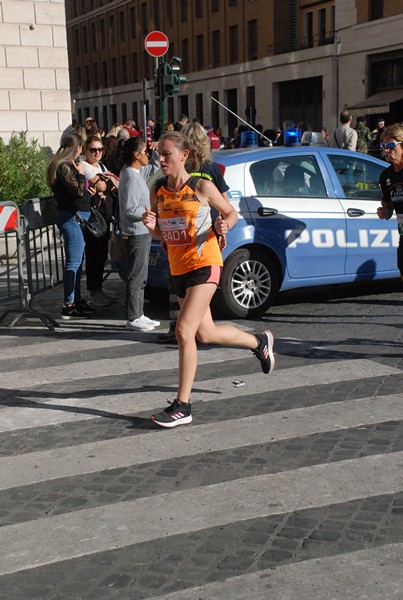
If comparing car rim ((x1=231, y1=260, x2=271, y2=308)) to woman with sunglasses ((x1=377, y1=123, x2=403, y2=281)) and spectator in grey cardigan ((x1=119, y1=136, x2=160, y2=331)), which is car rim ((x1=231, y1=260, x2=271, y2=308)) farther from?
woman with sunglasses ((x1=377, y1=123, x2=403, y2=281))

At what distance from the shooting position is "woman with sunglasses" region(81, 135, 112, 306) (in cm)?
909

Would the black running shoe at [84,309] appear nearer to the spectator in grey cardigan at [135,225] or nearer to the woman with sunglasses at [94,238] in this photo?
the woman with sunglasses at [94,238]

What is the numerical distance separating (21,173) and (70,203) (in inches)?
250

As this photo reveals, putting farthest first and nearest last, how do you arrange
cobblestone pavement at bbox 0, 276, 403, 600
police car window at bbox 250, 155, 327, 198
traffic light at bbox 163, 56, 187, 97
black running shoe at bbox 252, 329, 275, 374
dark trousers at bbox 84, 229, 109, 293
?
traffic light at bbox 163, 56, 187, 97 < dark trousers at bbox 84, 229, 109, 293 < police car window at bbox 250, 155, 327, 198 < black running shoe at bbox 252, 329, 275, 374 < cobblestone pavement at bbox 0, 276, 403, 600

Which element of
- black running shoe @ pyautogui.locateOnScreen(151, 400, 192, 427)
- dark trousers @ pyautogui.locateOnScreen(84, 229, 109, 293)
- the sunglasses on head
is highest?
the sunglasses on head

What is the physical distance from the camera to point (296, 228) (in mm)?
8711

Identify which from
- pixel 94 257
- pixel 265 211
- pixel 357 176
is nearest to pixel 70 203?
pixel 94 257

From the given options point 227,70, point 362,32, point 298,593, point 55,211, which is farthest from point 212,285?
point 227,70

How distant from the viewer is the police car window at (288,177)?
868 centimetres

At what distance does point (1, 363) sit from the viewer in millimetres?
7199

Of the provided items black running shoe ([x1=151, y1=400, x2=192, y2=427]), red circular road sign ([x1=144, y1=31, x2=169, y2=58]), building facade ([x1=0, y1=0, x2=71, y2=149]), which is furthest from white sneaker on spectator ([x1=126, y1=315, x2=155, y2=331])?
red circular road sign ([x1=144, y1=31, x2=169, y2=58])

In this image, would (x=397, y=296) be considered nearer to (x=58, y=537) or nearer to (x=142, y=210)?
(x=142, y=210)

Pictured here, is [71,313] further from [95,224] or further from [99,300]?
[95,224]

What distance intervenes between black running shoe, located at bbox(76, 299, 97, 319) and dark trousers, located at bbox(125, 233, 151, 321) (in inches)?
32.7
